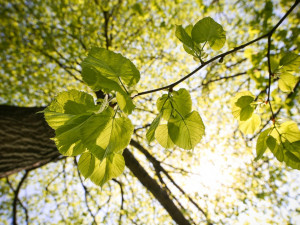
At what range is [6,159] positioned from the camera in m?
2.20

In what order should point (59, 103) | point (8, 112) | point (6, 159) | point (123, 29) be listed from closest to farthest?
point (59, 103)
point (6, 159)
point (8, 112)
point (123, 29)

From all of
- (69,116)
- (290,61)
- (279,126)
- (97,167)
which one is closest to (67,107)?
(69,116)

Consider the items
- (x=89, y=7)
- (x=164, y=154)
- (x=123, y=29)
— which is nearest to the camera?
(x=89, y=7)

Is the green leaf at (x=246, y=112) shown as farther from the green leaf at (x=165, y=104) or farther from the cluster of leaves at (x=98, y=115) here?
the cluster of leaves at (x=98, y=115)

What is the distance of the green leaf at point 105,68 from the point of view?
0.50 m

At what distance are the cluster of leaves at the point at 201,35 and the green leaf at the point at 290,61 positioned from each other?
0.39 m

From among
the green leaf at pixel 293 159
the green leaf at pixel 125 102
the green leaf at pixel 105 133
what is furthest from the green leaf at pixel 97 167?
the green leaf at pixel 293 159

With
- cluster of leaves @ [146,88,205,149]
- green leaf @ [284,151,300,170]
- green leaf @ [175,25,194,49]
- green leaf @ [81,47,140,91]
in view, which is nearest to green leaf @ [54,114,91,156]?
green leaf @ [81,47,140,91]

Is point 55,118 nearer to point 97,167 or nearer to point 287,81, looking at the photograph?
point 97,167

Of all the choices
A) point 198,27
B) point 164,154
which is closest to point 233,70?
point 164,154

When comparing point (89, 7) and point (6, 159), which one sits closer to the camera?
point (6, 159)

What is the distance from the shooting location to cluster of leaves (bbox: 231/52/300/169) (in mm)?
802

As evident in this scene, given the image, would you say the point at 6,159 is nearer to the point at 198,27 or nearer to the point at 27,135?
the point at 27,135

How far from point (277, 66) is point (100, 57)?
3.15 feet
